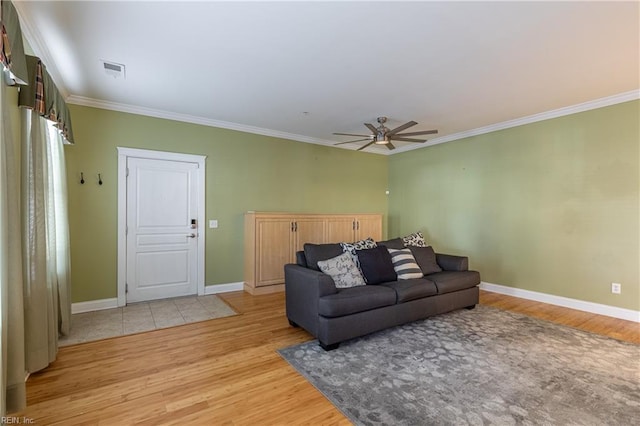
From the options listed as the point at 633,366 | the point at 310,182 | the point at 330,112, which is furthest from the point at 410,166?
the point at 633,366

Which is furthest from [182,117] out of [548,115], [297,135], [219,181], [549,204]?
[549,204]

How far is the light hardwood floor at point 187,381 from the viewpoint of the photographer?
1.92 meters

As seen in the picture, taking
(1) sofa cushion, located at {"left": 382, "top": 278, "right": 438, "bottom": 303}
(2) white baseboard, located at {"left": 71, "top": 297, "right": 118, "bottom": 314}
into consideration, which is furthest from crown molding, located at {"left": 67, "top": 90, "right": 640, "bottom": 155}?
(1) sofa cushion, located at {"left": 382, "top": 278, "right": 438, "bottom": 303}

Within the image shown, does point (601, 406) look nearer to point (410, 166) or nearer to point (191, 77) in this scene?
point (191, 77)

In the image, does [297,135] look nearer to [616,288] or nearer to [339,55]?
[339,55]

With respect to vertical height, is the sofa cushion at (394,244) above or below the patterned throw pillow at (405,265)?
above

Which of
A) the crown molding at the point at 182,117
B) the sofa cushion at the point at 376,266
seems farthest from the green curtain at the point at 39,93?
the sofa cushion at the point at 376,266

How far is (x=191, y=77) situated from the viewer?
3229mm

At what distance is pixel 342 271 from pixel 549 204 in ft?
10.8

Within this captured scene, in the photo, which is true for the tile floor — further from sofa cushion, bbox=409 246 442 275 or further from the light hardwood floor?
sofa cushion, bbox=409 246 442 275

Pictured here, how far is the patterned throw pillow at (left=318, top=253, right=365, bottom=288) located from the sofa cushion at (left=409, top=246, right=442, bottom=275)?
1.05 metres

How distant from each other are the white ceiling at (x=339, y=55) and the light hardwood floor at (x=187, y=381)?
2705 mm

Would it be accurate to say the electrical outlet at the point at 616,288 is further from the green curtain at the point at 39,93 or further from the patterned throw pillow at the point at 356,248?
the green curtain at the point at 39,93

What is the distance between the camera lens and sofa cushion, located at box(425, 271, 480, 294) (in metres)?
3.58
